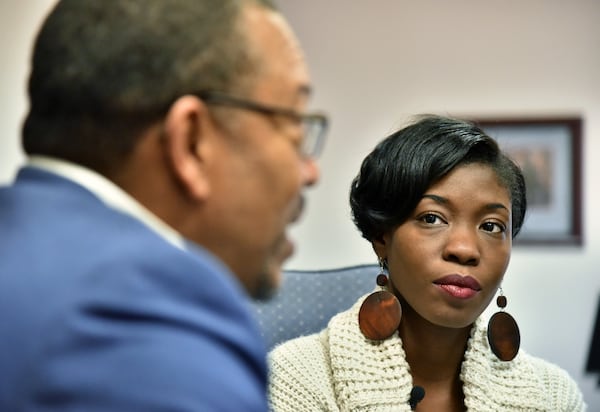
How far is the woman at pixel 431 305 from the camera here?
1.39 meters

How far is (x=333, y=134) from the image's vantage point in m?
3.55

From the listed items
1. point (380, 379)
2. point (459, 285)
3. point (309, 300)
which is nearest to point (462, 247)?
point (459, 285)

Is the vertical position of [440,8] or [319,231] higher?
[440,8]

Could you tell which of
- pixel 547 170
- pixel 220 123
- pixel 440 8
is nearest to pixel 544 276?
pixel 547 170

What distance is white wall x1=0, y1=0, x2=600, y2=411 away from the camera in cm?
333

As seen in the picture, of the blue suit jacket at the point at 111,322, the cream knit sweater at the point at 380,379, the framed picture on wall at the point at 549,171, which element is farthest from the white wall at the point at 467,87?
the blue suit jacket at the point at 111,322

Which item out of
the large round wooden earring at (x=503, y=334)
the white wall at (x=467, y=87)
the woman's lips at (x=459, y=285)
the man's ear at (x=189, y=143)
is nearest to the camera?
the man's ear at (x=189, y=143)

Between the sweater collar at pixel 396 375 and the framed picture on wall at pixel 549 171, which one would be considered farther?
the framed picture on wall at pixel 549 171

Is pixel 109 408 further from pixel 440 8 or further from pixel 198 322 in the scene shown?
pixel 440 8

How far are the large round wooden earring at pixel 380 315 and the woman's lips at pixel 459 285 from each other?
0.38 feet

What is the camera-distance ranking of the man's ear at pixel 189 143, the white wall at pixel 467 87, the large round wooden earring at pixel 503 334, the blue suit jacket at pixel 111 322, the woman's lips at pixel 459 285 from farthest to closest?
the white wall at pixel 467 87
the large round wooden earring at pixel 503 334
the woman's lips at pixel 459 285
the man's ear at pixel 189 143
the blue suit jacket at pixel 111 322

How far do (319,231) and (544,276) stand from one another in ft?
3.24

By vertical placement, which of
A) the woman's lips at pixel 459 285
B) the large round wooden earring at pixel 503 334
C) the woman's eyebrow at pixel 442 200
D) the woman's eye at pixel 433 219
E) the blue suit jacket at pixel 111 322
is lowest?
the large round wooden earring at pixel 503 334

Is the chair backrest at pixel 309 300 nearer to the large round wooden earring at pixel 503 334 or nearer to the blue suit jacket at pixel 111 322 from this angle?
the large round wooden earring at pixel 503 334
